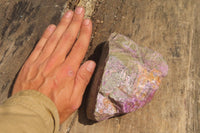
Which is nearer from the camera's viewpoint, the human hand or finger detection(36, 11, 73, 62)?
the human hand

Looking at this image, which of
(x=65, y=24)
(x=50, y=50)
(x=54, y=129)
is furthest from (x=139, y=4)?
(x=54, y=129)

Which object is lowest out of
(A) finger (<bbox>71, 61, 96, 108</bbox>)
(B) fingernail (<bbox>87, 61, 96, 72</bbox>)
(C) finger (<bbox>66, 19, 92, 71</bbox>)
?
(A) finger (<bbox>71, 61, 96, 108</bbox>)

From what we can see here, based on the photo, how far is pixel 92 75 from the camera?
4.33ft

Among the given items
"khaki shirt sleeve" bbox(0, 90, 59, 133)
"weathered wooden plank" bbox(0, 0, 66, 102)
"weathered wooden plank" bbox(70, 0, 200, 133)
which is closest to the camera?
"khaki shirt sleeve" bbox(0, 90, 59, 133)

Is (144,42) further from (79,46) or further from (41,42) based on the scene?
(41,42)

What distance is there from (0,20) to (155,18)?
1233 millimetres

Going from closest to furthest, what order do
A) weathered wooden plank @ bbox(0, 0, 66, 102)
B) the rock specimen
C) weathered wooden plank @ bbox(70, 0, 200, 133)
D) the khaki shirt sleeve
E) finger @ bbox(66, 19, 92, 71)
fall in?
the khaki shirt sleeve, the rock specimen, weathered wooden plank @ bbox(70, 0, 200, 133), finger @ bbox(66, 19, 92, 71), weathered wooden plank @ bbox(0, 0, 66, 102)

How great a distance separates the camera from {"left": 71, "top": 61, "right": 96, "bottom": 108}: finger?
1.26 metres

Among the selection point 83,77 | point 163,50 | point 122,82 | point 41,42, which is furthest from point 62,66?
point 163,50

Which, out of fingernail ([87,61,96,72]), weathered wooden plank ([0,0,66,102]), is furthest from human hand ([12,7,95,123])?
weathered wooden plank ([0,0,66,102])

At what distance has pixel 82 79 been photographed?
1.28 m

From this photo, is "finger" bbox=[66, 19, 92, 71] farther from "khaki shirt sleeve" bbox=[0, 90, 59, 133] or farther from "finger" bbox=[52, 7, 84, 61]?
"khaki shirt sleeve" bbox=[0, 90, 59, 133]

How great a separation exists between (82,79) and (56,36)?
387 mm

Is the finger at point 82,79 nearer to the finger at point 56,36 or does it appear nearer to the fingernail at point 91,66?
the fingernail at point 91,66
